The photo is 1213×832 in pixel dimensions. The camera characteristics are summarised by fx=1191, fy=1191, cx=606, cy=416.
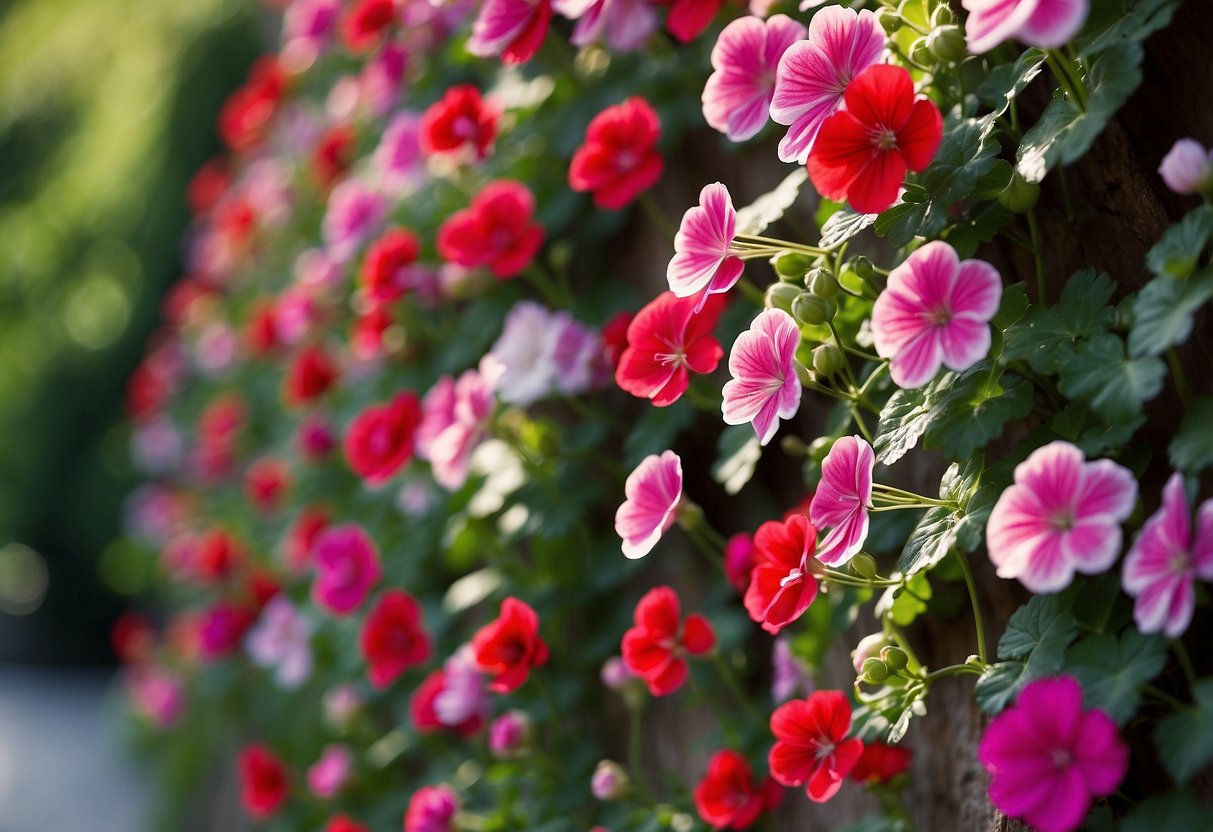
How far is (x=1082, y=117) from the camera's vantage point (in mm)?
729

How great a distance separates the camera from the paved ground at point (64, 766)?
11.1 ft

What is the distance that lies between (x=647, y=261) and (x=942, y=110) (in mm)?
538

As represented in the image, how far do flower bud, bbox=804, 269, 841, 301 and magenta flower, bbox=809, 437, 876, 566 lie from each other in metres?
0.13

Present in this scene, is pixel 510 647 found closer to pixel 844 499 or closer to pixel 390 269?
pixel 844 499

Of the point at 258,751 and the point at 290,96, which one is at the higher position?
the point at 290,96

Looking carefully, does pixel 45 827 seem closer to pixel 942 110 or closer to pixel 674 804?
pixel 674 804

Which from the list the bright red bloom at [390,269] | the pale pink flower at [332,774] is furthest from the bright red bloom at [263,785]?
the bright red bloom at [390,269]

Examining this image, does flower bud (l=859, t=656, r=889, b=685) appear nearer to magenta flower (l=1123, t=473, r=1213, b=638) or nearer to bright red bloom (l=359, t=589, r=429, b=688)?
magenta flower (l=1123, t=473, r=1213, b=638)

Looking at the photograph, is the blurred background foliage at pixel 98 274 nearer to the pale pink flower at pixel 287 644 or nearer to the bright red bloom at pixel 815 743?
the pale pink flower at pixel 287 644

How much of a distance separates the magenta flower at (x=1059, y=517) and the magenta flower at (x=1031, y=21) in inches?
8.4

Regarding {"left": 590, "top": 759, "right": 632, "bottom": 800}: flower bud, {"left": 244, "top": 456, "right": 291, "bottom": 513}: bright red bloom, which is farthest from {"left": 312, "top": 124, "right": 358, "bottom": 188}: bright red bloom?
{"left": 590, "top": 759, "right": 632, "bottom": 800}: flower bud

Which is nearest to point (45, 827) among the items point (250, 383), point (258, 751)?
point (250, 383)

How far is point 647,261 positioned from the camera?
1.38m

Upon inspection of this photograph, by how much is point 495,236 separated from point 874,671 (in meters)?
0.65
